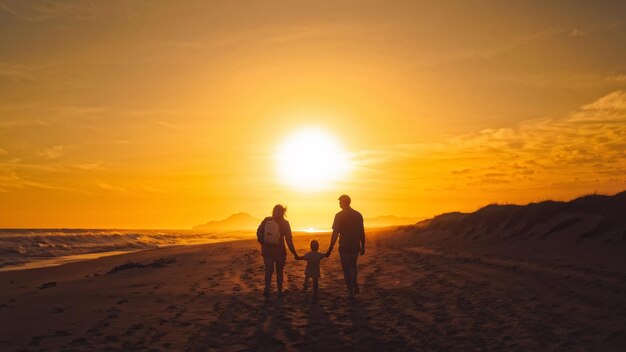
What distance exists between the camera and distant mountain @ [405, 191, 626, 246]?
1689 centimetres

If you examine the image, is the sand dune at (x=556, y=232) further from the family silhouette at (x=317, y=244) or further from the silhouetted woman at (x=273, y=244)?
the silhouetted woman at (x=273, y=244)

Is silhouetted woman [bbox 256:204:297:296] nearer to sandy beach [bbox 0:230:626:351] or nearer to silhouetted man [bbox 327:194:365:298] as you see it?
sandy beach [bbox 0:230:626:351]

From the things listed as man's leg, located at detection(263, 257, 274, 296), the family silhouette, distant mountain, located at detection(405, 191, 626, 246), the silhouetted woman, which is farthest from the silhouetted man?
distant mountain, located at detection(405, 191, 626, 246)

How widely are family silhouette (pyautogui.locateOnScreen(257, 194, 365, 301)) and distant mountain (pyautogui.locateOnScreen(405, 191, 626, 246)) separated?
378 inches

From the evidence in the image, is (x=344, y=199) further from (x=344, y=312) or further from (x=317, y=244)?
(x=344, y=312)

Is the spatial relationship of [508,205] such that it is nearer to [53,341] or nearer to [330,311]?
[330,311]

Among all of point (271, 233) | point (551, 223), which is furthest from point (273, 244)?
point (551, 223)

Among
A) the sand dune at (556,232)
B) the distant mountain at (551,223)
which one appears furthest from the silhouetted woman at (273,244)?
the distant mountain at (551,223)

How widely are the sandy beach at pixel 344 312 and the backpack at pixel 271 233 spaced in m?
1.59

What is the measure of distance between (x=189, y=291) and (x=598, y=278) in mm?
11247

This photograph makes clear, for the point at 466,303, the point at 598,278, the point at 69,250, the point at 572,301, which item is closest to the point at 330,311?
the point at 466,303

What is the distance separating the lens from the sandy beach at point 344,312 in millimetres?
7789

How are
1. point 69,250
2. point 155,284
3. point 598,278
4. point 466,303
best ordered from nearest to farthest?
point 466,303 < point 598,278 < point 155,284 < point 69,250

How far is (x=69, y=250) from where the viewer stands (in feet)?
131
